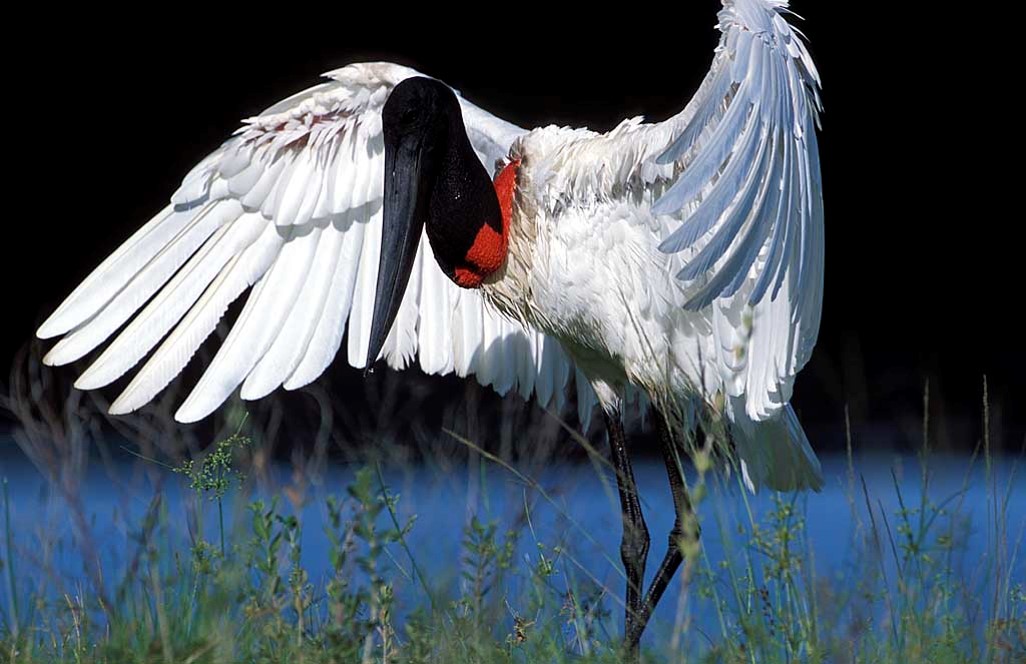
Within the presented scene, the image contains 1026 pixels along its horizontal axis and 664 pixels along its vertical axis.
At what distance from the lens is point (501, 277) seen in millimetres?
3189

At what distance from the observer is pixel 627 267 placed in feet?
9.66

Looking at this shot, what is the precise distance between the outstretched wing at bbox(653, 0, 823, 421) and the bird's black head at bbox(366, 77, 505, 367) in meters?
0.51

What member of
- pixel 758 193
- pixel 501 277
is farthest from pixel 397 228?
pixel 758 193

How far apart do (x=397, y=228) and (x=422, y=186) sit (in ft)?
0.40

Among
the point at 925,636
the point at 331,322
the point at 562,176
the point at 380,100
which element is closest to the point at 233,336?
the point at 331,322

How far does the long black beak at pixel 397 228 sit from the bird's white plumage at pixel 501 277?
0.67ft

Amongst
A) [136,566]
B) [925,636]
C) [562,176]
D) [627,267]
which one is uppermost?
[562,176]

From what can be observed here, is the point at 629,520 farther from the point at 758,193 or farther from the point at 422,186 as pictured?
the point at 758,193

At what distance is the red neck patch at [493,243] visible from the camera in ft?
10.3

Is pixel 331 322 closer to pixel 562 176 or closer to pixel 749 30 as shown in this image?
pixel 562 176

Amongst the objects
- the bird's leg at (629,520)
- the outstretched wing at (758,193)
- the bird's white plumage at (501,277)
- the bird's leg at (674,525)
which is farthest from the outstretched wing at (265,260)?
the outstretched wing at (758,193)

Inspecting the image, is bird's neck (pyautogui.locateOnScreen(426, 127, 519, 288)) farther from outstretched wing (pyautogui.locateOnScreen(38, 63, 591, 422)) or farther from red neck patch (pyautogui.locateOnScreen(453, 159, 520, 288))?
outstretched wing (pyautogui.locateOnScreen(38, 63, 591, 422))

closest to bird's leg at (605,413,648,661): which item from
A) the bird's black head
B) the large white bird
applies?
the large white bird

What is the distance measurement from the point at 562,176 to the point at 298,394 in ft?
3.61
